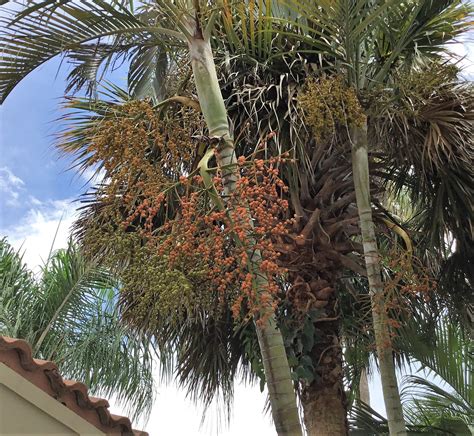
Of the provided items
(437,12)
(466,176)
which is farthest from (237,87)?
(466,176)

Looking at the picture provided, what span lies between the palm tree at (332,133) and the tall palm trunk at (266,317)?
0.99 metres

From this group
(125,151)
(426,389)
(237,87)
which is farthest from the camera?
(426,389)

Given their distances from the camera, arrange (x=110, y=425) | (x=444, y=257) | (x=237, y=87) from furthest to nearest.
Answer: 1. (x=444, y=257)
2. (x=237, y=87)
3. (x=110, y=425)

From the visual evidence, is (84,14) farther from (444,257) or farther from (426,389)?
(426,389)

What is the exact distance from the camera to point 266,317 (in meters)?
2.84

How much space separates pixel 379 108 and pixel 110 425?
282cm

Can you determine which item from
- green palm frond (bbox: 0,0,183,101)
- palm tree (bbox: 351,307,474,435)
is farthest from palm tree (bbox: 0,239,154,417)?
green palm frond (bbox: 0,0,183,101)

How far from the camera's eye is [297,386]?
607 centimetres

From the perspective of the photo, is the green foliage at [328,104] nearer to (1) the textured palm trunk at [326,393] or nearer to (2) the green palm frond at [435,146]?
(2) the green palm frond at [435,146]

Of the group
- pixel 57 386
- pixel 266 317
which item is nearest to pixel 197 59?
pixel 266 317

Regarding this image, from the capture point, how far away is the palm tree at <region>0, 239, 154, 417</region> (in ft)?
34.5

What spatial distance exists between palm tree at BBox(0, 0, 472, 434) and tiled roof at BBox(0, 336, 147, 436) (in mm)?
1768

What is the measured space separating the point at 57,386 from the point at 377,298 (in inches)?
78.4

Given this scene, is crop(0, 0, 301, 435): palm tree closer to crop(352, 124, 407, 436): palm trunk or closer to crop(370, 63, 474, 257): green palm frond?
crop(352, 124, 407, 436): palm trunk
